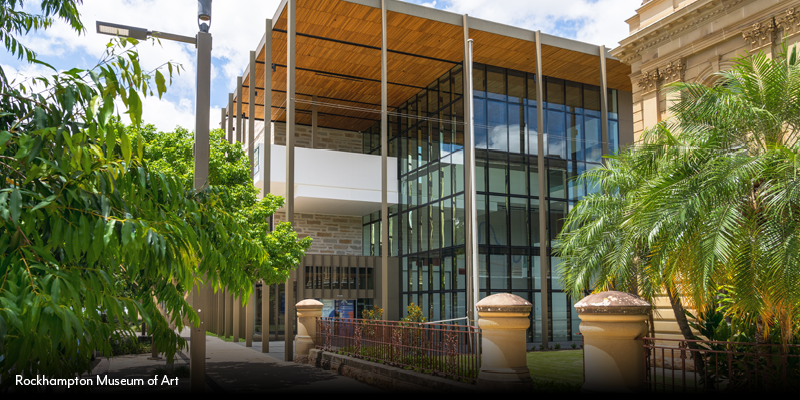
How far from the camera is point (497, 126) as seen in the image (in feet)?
88.2

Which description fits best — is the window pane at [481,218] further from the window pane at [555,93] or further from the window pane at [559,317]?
the window pane at [555,93]

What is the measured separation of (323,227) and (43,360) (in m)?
30.2

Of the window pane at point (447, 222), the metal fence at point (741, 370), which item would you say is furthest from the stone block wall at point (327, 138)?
the metal fence at point (741, 370)

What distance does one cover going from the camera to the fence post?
17.5 metres

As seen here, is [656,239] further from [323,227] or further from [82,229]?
[323,227]

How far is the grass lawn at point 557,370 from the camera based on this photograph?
1115cm

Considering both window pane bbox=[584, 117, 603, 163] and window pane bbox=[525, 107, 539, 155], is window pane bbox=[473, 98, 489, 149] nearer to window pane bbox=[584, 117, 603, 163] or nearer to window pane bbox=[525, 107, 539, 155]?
window pane bbox=[525, 107, 539, 155]

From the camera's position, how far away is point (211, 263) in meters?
4.80

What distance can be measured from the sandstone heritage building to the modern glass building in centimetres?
498

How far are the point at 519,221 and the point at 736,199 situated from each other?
1820 centimetres

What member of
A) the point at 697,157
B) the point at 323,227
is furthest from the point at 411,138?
the point at 697,157

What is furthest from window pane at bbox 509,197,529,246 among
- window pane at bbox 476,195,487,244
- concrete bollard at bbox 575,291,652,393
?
concrete bollard at bbox 575,291,652,393

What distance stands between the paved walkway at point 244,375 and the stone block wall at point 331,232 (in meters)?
12.8

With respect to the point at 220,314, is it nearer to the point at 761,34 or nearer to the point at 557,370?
the point at 557,370
